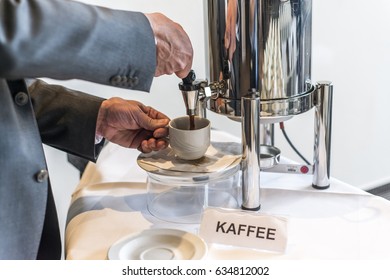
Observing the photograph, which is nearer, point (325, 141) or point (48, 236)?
point (48, 236)

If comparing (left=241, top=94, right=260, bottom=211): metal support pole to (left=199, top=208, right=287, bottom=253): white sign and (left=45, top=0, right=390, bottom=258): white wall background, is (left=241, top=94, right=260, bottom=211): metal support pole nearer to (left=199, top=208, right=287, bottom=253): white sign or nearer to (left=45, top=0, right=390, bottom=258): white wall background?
(left=199, top=208, right=287, bottom=253): white sign

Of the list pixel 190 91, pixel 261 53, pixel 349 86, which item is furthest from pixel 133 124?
pixel 349 86

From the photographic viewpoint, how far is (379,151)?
6.82 ft

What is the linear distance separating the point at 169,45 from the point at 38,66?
205mm

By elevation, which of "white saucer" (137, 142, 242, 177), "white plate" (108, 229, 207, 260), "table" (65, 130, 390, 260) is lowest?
"table" (65, 130, 390, 260)

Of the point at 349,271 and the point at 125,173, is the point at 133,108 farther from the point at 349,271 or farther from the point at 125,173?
the point at 349,271

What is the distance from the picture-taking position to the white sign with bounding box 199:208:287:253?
2.42 feet

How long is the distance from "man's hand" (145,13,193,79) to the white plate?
223 millimetres

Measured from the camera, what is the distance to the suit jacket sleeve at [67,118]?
2.81 ft

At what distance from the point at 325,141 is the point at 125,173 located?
14.4 inches

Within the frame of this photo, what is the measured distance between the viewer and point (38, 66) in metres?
0.59

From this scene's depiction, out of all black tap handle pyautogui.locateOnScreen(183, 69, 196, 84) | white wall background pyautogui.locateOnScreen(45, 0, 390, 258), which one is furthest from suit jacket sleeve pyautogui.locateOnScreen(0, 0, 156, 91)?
white wall background pyautogui.locateOnScreen(45, 0, 390, 258)

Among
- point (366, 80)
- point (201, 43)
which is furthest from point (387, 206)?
point (366, 80)

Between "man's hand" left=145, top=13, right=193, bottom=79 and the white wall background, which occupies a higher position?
"man's hand" left=145, top=13, right=193, bottom=79
